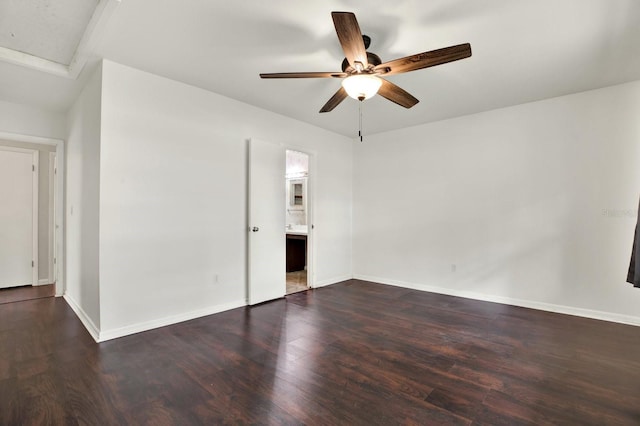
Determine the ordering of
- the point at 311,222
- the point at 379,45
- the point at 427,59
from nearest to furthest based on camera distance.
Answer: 1. the point at 427,59
2. the point at 379,45
3. the point at 311,222

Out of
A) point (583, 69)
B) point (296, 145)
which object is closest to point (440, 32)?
point (583, 69)

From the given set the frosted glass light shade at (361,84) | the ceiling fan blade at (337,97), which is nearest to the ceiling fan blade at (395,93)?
the frosted glass light shade at (361,84)

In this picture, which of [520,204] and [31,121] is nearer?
[520,204]

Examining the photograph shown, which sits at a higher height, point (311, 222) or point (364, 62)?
point (364, 62)

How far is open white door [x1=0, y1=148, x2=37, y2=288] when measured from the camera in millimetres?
4812

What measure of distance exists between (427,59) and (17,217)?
6337mm

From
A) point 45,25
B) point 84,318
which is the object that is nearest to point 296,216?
point 84,318

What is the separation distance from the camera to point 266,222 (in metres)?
4.07

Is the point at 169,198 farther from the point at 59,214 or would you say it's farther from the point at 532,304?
the point at 532,304

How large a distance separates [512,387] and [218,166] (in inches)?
136

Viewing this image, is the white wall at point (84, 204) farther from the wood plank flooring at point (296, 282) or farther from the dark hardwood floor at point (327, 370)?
the wood plank flooring at point (296, 282)

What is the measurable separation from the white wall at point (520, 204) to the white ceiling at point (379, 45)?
0.43 metres

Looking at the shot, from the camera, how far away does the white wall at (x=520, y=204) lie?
3.41 metres

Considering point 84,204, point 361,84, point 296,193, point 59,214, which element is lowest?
point 59,214
